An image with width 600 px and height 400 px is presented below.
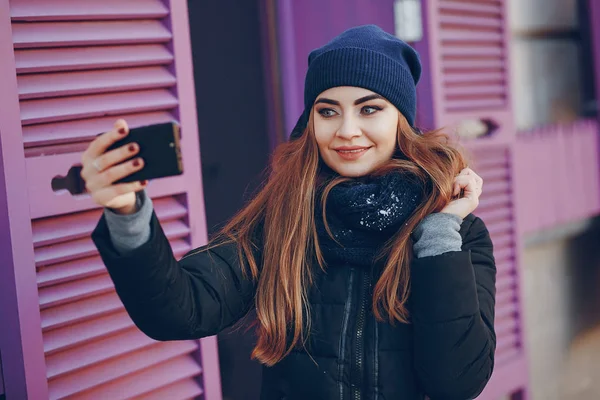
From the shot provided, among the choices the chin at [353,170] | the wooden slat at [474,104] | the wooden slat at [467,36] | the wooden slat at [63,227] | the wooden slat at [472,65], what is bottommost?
the wooden slat at [63,227]

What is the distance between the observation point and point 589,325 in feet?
13.7

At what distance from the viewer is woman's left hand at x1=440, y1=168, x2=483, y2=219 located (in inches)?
62.1

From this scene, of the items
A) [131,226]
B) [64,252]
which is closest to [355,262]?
[131,226]

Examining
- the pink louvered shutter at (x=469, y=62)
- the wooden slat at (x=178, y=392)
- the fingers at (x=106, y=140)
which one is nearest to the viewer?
the fingers at (x=106, y=140)

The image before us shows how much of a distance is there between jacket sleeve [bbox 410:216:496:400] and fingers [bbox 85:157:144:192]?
2.10 ft

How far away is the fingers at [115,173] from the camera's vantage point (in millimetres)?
1128

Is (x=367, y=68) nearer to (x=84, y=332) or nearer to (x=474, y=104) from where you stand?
(x=84, y=332)

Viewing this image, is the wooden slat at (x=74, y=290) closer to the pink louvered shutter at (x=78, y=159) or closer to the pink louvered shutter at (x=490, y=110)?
the pink louvered shutter at (x=78, y=159)

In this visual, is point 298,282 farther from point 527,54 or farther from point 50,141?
point 527,54

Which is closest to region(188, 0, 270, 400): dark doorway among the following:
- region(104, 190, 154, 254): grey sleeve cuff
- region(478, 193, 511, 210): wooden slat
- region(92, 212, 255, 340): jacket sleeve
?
region(478, 193, 511, 210): wooden slat

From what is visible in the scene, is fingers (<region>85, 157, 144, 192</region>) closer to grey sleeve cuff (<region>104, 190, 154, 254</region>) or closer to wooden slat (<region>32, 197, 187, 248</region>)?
grey sleeve cuff (<region>104, 190, 154, 254</region>)

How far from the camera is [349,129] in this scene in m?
1.64

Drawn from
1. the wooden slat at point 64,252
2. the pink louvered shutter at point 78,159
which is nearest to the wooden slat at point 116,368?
the pink louvered shutter at point 78,159

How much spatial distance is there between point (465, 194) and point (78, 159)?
91 centimetres
